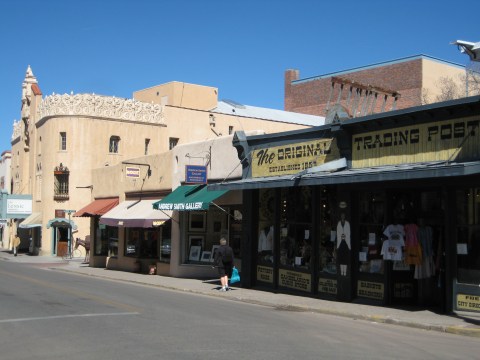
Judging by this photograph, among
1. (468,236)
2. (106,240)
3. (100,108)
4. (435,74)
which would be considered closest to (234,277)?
(468,236)

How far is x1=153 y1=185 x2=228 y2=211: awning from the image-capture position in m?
20.4

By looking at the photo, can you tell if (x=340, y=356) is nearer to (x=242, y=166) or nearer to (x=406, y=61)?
(x=242, y=166)

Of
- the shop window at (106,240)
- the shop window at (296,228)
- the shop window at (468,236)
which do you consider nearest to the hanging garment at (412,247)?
the shop window at (468,236)

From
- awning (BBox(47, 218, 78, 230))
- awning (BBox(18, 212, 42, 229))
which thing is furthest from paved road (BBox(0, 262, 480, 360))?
awning (BBox(18, 212, 42, 229))

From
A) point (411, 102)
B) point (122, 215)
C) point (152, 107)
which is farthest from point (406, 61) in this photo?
point (122, 215)

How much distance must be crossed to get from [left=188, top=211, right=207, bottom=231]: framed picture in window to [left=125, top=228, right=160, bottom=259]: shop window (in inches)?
127

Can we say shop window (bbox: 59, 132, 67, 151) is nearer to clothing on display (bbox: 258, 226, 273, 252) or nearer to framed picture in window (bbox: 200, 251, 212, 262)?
framed picture in window (bbox: 200, 251, 212, 262)

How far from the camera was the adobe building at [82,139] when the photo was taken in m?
45.2

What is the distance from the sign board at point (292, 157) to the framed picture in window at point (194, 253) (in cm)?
546

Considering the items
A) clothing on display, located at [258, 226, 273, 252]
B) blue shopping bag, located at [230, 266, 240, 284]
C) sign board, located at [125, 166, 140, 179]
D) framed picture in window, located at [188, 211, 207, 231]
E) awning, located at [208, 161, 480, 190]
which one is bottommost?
blue shopping bag, located at [230, 266, 240, 284]

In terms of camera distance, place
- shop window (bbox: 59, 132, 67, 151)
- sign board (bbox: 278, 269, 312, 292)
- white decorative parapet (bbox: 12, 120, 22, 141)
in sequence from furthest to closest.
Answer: white decorative parapet (bbox: 12, 120, 22, 141) → shop window (bbox: 59, 132, 67, 151) → sign board (bbox: 278, 269, 312, 292)

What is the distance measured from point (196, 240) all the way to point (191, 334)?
45.4 ft

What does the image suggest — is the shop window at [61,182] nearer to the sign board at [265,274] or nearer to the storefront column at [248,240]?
the storefront column at [248,240]

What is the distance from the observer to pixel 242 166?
66.3ft
